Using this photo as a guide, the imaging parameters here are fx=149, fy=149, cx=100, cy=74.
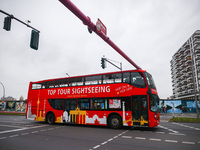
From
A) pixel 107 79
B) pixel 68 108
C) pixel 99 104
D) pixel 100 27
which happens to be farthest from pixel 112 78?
pixel 68 108

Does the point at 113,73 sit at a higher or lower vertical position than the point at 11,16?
lower

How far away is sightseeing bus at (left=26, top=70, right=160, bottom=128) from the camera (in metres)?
9.96

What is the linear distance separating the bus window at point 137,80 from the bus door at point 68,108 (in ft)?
17.1

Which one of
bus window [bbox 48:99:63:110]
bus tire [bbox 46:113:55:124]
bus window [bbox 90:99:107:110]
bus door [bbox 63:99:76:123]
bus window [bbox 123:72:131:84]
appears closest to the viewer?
bus window [bbox 123:72:131:84]

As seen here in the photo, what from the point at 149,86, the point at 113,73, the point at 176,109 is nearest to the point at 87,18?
the point at 113,73

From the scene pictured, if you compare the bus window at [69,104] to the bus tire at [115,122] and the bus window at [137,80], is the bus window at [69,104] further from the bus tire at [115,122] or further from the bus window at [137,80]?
the bus window at [137,80]

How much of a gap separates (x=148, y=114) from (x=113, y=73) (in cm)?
379

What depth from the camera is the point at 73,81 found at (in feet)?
41.8

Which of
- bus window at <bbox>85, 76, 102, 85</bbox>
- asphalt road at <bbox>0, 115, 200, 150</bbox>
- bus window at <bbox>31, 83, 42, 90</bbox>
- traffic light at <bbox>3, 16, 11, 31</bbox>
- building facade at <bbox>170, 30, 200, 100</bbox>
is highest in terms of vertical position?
building facade at <bbox>170, 30, 200, 100</bbox>

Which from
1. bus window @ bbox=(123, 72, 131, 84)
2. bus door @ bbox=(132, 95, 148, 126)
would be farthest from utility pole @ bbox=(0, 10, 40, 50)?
bus door @ bbox=(132, 95, 148, 126)

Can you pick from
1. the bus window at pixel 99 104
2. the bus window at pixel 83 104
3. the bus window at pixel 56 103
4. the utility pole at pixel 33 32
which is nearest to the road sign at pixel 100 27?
the utility pole at pixel 33 32

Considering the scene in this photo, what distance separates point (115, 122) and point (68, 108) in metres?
4.31

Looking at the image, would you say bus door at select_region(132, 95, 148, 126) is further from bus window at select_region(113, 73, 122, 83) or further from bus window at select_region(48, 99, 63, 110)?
bus window at select_region(48, 99, 63, 110)

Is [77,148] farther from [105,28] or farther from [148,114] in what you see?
[105,28]
